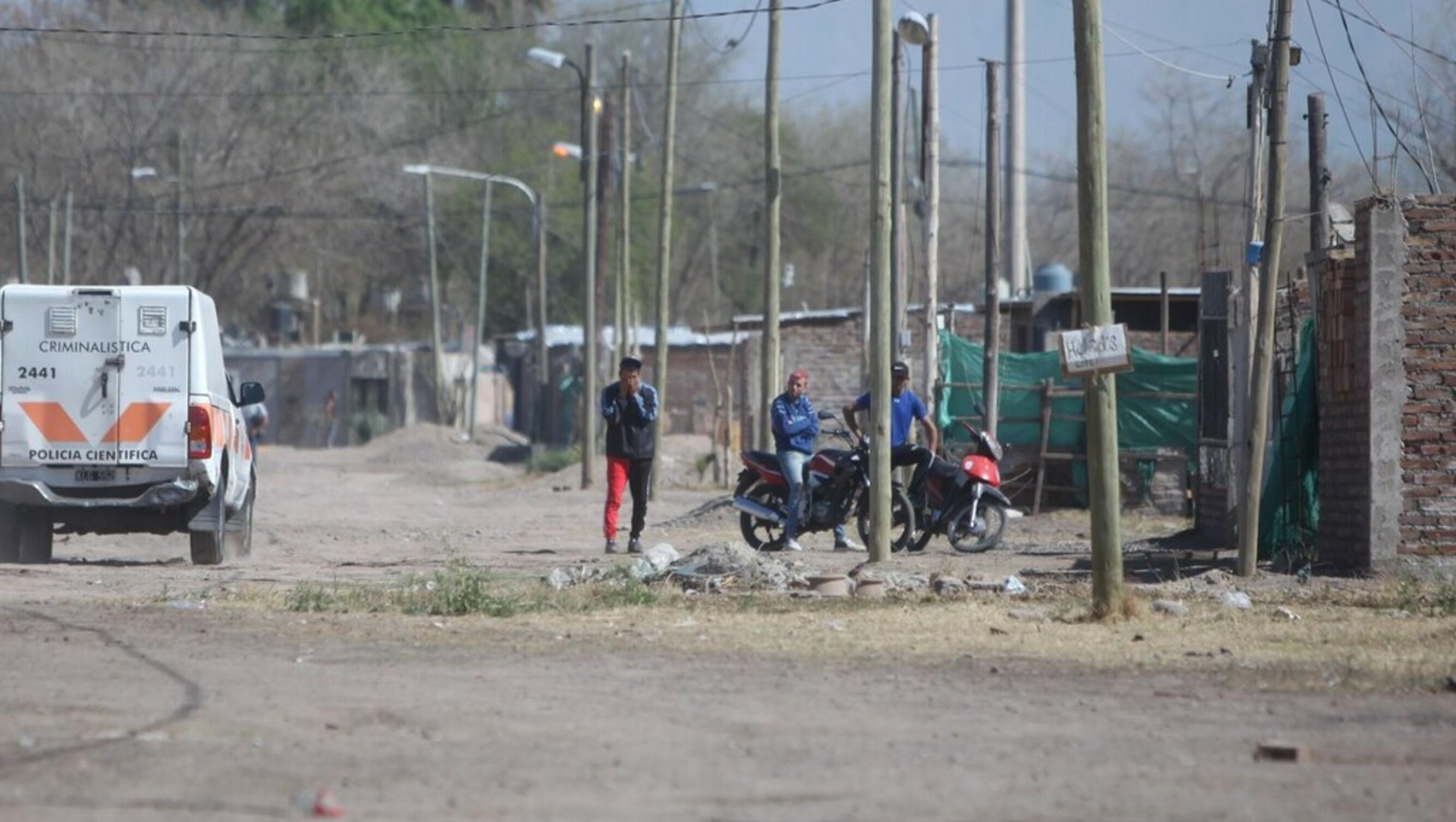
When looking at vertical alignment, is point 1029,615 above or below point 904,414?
below

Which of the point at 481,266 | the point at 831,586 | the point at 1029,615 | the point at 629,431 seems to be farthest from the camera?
the point at 481,266

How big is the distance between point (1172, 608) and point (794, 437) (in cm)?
601

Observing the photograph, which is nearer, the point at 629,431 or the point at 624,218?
the point at 629,431

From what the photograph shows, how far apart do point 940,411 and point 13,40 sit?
4005 centimetres

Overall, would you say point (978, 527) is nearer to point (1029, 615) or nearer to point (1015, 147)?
point (1029, 615)

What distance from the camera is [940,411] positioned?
25141 millimetres

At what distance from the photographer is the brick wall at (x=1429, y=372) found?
46.9 feet

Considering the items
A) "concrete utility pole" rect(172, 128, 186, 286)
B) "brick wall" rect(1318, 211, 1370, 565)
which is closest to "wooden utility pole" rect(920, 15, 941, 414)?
"brick wall" rect(1318, 211, 1370, 565)

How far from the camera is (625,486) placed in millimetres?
17484

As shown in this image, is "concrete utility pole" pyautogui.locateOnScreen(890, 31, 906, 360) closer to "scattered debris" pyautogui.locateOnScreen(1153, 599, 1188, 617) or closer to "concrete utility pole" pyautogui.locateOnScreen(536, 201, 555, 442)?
"scattered debris" pyautogui.locateOnScreen(1153, 599, 1188, 617)

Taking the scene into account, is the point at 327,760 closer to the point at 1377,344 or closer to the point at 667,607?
the point at 667,607

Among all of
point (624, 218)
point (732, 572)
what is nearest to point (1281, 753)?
point (732, 572)

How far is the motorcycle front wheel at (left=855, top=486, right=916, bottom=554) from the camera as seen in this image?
17.8 m

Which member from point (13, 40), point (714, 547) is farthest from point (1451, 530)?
point (13, 40)
